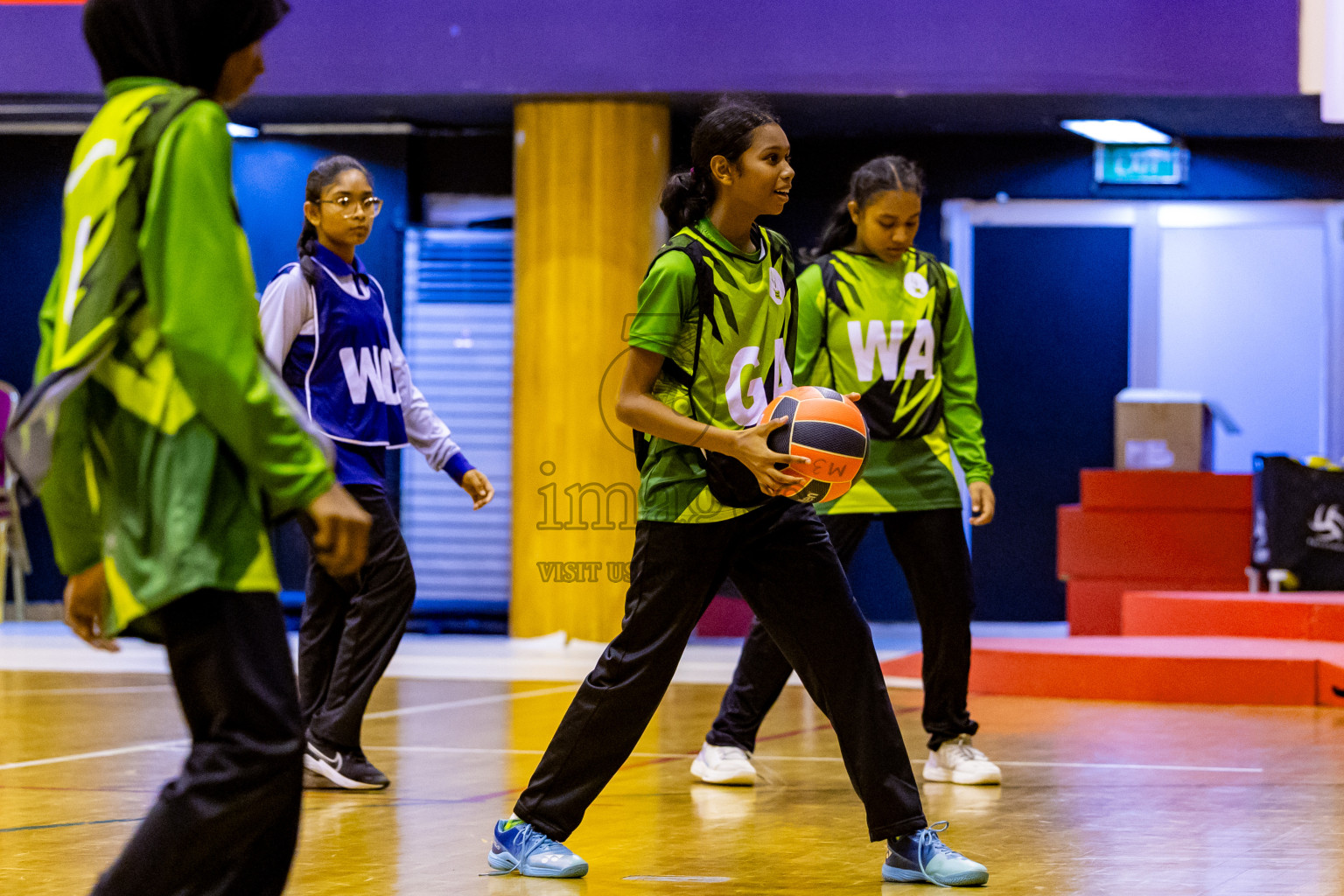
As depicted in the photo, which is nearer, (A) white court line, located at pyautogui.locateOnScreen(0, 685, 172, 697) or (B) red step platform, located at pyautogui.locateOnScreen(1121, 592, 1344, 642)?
(A) white court line, located at pyautogui.locateOnScreen(0, 685, 172, 697)

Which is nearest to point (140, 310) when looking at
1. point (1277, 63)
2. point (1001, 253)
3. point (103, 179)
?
point (103, 179)

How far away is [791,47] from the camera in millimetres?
9242

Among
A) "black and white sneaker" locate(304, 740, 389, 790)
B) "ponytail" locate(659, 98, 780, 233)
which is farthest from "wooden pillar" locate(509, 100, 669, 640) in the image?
"ponytail" locate(659, 98, 780, 233)

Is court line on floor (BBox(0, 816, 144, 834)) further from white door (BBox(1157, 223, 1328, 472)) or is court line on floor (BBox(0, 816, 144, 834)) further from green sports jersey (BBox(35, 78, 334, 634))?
white door (BBox(1157, 223, 1328, 472))

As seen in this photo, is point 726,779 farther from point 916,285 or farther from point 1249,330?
point 1249,330

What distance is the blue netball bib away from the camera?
474 centimetres

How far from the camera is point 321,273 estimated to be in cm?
479

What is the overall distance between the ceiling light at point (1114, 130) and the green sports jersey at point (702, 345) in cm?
709

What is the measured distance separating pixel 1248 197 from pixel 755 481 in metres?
8.39

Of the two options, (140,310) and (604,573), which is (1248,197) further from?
(140,310)

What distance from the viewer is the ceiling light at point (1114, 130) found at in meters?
10.1

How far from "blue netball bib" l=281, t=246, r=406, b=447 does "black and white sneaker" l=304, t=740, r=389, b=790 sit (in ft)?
3.00

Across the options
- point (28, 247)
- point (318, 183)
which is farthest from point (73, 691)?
point (28, 247)

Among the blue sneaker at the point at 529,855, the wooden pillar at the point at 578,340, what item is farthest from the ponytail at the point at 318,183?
the wooden pillar at the point at 578,340
